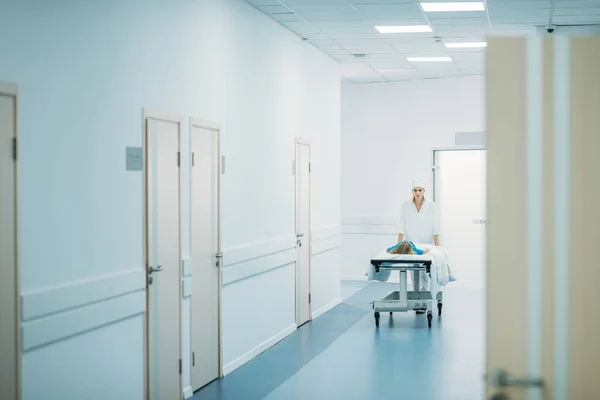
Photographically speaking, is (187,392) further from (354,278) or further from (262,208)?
(354,278)

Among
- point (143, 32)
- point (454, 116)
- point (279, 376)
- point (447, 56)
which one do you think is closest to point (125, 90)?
point (143, 32)

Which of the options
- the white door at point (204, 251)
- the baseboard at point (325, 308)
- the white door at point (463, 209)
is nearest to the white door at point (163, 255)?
the white door at point (204, 251)

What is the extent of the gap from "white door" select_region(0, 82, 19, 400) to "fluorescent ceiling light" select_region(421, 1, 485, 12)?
4.66 m

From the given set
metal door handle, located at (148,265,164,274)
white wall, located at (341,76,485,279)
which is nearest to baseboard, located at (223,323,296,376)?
metal door handle, located at (148,265,164,274)

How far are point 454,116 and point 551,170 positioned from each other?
428 inches

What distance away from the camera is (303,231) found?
931 centimetres

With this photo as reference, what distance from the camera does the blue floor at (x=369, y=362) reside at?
6.28 m

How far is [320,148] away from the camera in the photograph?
10.1 metres

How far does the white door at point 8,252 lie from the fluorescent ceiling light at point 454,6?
466 cm

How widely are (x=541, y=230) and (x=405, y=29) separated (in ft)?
22.3

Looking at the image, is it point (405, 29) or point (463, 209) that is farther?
point (463, 209)

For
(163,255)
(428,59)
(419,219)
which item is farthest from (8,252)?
(428,59)

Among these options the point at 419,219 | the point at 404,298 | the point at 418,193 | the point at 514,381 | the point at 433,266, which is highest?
the point at 418,193

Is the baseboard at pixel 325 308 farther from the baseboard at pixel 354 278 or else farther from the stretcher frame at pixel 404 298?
the baseboard at pixel 354 278
